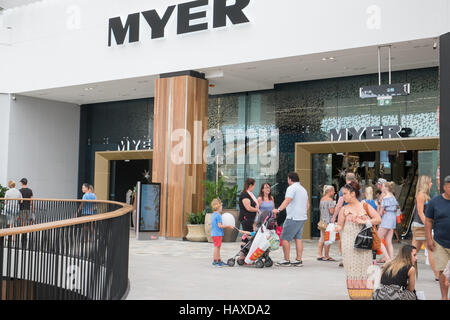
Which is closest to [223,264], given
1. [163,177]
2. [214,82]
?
[163,177]

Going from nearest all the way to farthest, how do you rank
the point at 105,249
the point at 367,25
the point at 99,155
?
the point at 105,249, the point at 367,25, the point at 99,155

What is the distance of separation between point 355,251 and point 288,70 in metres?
9.86

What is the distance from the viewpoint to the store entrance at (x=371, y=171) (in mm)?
16281

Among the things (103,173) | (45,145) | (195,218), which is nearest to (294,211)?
(195,218)

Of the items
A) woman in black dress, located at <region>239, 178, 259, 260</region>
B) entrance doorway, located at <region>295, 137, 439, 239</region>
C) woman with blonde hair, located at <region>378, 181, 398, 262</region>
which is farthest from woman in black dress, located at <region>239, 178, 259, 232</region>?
entrance doorway, located at <region>295, 137, 439, 239</region>

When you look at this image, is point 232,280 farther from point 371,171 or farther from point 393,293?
point 371,171

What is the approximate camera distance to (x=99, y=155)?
2230 centimetres

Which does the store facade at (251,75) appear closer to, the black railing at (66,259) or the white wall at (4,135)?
the white wall at (4,135)

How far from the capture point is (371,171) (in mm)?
16438

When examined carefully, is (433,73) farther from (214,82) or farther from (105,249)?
(105,249)

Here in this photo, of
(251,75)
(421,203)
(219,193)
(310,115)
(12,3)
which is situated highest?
(12,3)

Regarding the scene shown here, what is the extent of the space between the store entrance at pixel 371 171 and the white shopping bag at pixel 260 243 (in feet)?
26.0

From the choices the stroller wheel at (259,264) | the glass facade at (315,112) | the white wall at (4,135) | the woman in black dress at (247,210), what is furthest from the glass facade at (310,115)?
the stroller wheel at (259,264)
